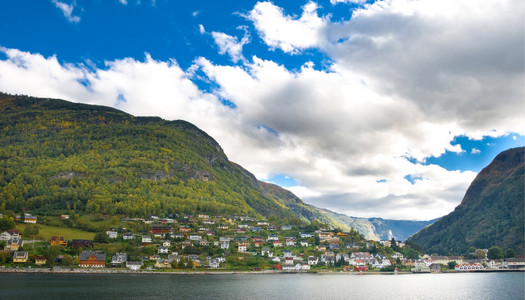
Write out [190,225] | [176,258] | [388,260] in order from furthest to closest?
[190,225] < [388,260] < [176,258]

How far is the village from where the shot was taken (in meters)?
109

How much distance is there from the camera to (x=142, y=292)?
63438mm

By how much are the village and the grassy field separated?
18.4 ft

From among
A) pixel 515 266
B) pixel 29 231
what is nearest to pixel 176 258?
pixel 29 231

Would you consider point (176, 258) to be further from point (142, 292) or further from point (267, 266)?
point (142, 292)

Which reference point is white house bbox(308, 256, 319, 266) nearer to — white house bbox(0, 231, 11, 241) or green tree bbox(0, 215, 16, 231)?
white house bbox(0, 231, 11, 241)

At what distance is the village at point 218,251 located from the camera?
10862cm

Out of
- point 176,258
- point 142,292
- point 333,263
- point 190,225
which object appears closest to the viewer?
point 142,292

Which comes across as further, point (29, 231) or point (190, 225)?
point (190, 225)

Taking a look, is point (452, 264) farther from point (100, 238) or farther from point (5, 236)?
point (5, 236)

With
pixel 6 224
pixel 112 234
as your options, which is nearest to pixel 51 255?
pixel 6 224

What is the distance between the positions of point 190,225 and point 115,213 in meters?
33.0

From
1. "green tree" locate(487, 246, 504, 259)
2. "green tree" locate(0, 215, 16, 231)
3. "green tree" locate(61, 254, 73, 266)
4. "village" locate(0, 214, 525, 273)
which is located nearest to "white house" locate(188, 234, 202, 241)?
"village" locate(0, 214, 525, 273)

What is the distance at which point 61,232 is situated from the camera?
13500 centimetres
